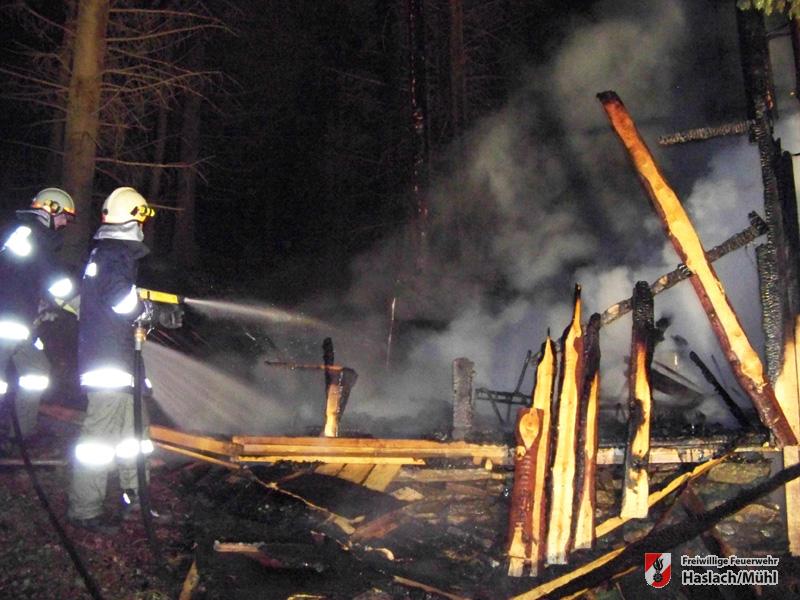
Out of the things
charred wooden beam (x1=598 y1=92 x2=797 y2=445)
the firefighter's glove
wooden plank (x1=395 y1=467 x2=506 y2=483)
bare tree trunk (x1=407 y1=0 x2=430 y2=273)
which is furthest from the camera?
bare tree trunk (x1=407 y1=0 x2=430 y2=273)

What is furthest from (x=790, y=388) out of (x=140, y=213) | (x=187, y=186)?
(x=187, y=186)

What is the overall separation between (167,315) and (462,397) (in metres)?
3.20

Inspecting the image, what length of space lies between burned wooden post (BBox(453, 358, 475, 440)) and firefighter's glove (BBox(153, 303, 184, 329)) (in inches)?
114

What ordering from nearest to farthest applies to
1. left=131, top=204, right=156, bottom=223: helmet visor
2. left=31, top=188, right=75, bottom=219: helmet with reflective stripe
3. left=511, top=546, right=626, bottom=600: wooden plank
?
left=511, top=546, right=626, bottom=600: wooden plank, left=131, top=204, right=156, bottom=223: helmet visor, left=31, top=188, right=75, bottom=219: helmet with reflective stripe

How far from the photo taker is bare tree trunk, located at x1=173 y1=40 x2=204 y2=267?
17.2 metres

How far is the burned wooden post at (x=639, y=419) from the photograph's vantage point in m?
4.79

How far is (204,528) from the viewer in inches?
190

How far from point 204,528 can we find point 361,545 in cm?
118

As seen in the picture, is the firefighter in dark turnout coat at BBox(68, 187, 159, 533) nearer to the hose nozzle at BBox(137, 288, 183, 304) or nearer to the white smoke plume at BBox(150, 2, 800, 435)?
the hose nozzle at BBox(137, 288, 183, 304)

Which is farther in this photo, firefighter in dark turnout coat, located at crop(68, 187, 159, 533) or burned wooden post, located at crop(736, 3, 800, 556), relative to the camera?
burned wooden post, located at crop(736, 3, 800, 556)

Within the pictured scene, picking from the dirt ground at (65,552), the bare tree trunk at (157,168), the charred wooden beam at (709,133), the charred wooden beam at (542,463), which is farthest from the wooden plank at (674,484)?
A: the bare tree trunk at (157,168)

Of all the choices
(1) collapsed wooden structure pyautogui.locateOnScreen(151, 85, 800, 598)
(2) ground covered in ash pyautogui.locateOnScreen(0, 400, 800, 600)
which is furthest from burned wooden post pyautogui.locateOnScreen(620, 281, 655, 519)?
(2) ground covered in ash pyautogui.locateOnScreen(0, 400, 800, 600)

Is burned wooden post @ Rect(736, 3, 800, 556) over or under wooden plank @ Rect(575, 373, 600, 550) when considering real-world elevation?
over

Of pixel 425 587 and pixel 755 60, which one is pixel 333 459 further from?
pixel 755 60
